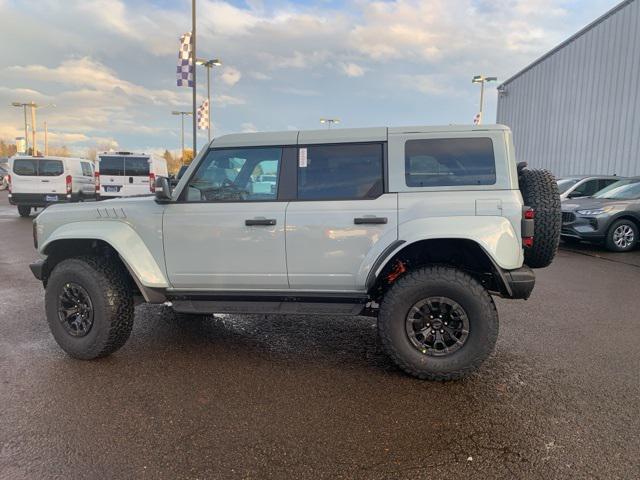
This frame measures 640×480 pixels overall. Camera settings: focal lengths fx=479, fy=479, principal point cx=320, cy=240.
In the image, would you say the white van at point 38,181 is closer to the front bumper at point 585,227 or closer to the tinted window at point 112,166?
the tinted window at point 112,166

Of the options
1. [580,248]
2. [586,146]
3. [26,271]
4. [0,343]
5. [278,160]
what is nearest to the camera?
[278,160]

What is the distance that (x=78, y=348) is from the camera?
4.02 meters

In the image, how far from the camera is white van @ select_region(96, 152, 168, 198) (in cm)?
1591

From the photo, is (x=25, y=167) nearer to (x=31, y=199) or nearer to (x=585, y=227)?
(x=31, y=199)

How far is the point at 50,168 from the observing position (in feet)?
50.3

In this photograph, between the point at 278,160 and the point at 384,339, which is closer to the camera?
the point at 384,339

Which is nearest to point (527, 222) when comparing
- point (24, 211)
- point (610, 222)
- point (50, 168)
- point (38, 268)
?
point (38, 268)

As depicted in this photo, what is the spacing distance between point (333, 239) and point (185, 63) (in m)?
18.2

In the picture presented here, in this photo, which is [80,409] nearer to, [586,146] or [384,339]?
[384,339]

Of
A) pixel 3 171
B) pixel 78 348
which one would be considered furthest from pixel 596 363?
pixel 3 171

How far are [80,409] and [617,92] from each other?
17.1 metres

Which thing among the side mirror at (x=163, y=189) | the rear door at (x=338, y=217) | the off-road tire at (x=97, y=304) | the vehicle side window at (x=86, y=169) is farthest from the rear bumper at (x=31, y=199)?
the rear door at (x=338, y=217)

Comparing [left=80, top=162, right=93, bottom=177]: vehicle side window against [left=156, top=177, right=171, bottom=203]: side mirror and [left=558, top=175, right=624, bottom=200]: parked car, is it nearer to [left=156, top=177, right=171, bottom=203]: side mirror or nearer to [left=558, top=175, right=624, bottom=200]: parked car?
[left=156, top=177, right=171, bottom=203]: side mirror

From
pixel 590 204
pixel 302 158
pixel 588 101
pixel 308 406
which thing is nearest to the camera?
pixel 308 406
